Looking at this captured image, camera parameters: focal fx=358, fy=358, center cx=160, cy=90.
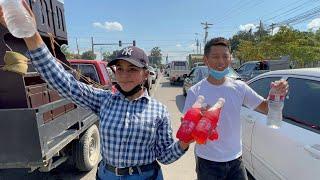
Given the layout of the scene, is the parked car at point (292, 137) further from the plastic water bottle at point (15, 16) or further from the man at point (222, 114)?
the plastic water bottle at point (15, 16)

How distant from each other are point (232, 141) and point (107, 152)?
43.4 inches

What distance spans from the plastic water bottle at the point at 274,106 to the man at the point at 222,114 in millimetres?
238

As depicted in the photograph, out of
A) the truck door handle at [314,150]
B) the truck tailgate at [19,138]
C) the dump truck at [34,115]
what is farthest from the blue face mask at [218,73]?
the truck tailgate at [19,138]

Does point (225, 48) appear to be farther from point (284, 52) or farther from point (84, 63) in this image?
point (284, 52)

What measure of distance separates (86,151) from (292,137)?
3.28 m

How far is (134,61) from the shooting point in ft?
7.20

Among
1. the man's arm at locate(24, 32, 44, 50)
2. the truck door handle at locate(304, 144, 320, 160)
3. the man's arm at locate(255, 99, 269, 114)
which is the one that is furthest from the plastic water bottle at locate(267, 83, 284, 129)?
the man's arm at locate(24, 32, 44, 50)

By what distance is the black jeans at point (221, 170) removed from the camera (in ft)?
9.26

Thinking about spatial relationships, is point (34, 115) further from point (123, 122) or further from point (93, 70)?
point (93, 70)

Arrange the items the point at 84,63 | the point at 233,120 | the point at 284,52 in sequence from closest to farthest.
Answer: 1. the point at 233,120
2. the point at 84,63
3. the point at 284,52

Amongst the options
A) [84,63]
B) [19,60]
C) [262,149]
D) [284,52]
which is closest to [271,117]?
[262,149]

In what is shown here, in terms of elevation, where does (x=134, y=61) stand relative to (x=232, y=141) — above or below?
above

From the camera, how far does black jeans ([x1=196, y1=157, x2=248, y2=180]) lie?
9.26 feet

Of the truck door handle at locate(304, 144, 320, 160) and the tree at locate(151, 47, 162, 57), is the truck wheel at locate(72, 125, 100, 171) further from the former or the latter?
the tree at locate(151, 47, 162, 57)
